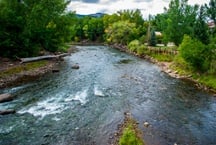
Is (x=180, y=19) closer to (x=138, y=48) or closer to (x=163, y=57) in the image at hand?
(x=163, y=57)

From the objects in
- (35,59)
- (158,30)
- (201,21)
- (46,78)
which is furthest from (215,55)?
(158,30)

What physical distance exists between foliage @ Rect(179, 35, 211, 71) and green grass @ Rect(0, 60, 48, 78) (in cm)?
2514

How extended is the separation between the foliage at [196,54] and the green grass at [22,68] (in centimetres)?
2514

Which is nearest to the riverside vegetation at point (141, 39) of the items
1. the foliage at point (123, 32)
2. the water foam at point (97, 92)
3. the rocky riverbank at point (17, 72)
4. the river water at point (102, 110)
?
the rocky riverbank at point (17, 72)

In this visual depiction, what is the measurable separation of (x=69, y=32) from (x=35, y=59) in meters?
18.0

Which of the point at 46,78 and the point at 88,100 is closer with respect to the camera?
the point at 88,100

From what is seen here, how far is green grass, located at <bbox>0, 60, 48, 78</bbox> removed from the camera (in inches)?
1635

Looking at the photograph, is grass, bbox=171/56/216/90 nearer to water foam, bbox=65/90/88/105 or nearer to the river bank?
the river bank

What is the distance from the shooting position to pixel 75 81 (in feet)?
131

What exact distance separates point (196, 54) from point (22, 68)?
27.5 meters

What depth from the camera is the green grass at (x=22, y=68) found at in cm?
4152

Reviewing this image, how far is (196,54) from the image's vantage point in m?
41.6

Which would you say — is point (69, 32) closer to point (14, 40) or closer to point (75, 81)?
point (14, 40)

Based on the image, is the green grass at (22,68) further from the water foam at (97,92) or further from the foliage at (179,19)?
the foliage at (179,19)
